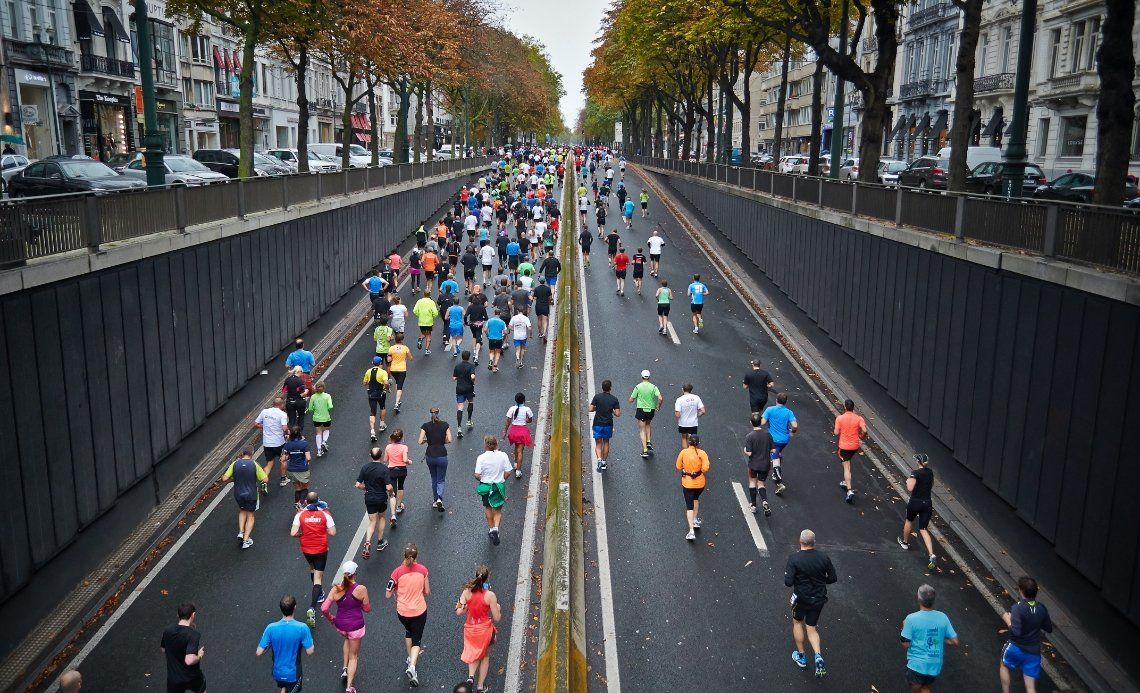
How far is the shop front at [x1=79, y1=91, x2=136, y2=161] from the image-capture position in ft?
148

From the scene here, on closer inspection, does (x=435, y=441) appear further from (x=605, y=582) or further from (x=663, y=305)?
(x=663, y=305)

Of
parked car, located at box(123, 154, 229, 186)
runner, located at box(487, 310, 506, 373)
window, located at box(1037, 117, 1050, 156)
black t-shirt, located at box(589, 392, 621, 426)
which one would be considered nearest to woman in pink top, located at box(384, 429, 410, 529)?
black t-shirt, located at box(589, 392, 621, 426)

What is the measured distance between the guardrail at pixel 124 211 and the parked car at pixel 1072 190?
21601 millimetres

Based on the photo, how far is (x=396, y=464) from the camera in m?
13.8

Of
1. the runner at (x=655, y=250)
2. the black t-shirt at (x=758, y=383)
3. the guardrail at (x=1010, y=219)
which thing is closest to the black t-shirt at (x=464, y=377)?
the black t-shirt at (x=758, y=383)

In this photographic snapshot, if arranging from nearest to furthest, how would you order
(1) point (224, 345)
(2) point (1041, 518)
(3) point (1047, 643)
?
(3) point (1047, 643) < (2) point (1041, 518) < (1) point (224, 345)

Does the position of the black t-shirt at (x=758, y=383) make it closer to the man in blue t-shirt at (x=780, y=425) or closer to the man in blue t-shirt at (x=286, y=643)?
the man in blue t-shirt at (x=780, y=425)

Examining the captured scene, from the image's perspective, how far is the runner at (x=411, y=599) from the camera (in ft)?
33.5

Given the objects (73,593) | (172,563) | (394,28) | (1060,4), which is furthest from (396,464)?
(1060,4)

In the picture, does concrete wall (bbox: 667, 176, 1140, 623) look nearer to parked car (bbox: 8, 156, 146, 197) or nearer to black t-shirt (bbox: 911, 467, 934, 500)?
black t-shirt (bbox: 911, 467, 934, 500)

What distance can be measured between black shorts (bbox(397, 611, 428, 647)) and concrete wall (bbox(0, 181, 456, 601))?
4.65 metres

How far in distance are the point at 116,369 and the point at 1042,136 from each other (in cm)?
4335

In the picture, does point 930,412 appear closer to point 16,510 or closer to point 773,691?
point 773,691

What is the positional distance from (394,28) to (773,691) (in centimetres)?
2991
